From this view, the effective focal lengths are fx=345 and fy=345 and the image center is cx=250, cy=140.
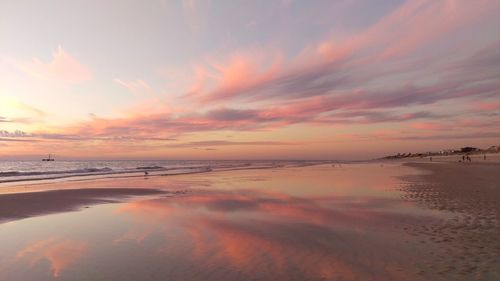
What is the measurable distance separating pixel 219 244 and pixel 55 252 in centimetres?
455

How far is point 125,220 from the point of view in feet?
46.9

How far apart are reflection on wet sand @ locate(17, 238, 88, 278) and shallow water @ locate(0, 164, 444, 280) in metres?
0.03

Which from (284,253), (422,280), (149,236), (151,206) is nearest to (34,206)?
(151,206)

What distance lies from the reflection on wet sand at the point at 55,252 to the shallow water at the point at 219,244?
1.0 inches

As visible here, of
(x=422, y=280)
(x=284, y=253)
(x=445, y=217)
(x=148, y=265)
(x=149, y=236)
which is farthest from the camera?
(x=445, y=217)

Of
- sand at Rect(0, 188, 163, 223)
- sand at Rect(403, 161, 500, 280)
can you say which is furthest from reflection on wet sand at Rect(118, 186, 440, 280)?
sand at Rect(0, 188, 163, 223)

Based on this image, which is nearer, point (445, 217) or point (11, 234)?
point (11, 234)

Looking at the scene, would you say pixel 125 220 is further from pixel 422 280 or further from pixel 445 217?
pixel 445 217

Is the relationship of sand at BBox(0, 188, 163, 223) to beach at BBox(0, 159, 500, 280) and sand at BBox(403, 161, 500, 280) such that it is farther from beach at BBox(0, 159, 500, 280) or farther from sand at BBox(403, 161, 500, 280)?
sand at BBox(403, 161, 500, 280)

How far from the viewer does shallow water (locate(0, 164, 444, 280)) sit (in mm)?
7715

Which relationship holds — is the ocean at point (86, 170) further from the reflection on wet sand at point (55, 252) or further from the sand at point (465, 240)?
the sand at point (465, 240)

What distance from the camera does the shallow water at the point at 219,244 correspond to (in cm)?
771

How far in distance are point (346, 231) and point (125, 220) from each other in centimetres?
883

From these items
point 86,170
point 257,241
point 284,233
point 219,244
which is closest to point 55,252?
point 219,244
